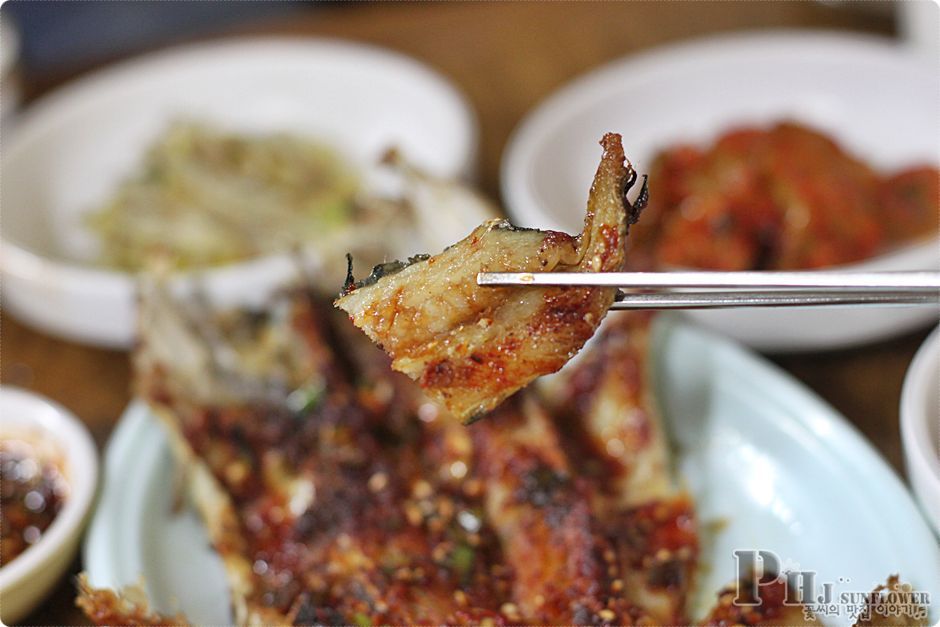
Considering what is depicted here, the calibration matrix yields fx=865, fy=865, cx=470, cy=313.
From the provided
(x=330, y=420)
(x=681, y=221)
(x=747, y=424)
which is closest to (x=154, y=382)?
(x=330, y=420)

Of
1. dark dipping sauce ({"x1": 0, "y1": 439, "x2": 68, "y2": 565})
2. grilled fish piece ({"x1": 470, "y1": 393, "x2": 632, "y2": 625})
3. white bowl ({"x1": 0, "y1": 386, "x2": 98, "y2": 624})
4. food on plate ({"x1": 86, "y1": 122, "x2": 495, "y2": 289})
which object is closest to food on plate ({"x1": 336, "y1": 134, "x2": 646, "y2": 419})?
grilled fish piece ({"x1": 470, "y1": 393, "x2": 632, "y2": 625})

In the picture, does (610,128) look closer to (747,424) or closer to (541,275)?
(747,424)

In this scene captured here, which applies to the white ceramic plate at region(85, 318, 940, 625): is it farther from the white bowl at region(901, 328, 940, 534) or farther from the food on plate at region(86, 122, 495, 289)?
the food on plate at region(86, 122, 495, 289)

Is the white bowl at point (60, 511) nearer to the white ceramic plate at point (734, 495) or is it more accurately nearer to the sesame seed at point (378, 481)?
the white ceramic plate at point (734, 495)

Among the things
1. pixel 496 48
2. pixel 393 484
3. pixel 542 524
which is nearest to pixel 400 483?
pixel 393 484

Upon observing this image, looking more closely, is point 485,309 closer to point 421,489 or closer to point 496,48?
point 421,489

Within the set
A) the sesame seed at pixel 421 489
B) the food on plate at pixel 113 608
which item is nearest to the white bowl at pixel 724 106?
the sesame seed at pixel 421 489

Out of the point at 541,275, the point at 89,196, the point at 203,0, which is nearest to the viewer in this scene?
the point at 541,275
